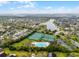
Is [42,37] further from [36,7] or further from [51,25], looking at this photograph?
[36,7]

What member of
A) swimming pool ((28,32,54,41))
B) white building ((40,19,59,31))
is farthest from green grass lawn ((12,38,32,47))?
white building ((40,19,59,31))

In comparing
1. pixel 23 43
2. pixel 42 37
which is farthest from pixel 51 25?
pixel 23 43

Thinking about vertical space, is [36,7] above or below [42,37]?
above

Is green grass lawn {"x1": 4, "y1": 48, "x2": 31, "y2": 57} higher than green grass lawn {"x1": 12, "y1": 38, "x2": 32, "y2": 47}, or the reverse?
green grass lawn {"x1": 12, "y1": 38, "x2": 32, "y2": 47}

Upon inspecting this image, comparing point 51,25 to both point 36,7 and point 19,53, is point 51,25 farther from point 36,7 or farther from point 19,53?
point 19,53

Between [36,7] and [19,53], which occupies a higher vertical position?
[36,7]

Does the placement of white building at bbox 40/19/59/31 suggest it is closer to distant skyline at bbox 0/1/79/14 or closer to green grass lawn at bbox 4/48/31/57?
distant skyline at bbox 0/1/79/14

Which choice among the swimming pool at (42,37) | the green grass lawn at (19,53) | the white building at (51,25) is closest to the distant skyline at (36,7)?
the white building at (51,25)

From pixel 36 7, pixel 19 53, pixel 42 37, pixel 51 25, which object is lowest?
pixel 19 53

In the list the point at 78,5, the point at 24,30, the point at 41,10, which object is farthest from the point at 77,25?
the point at 24,30

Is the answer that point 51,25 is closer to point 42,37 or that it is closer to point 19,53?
point 42,37
